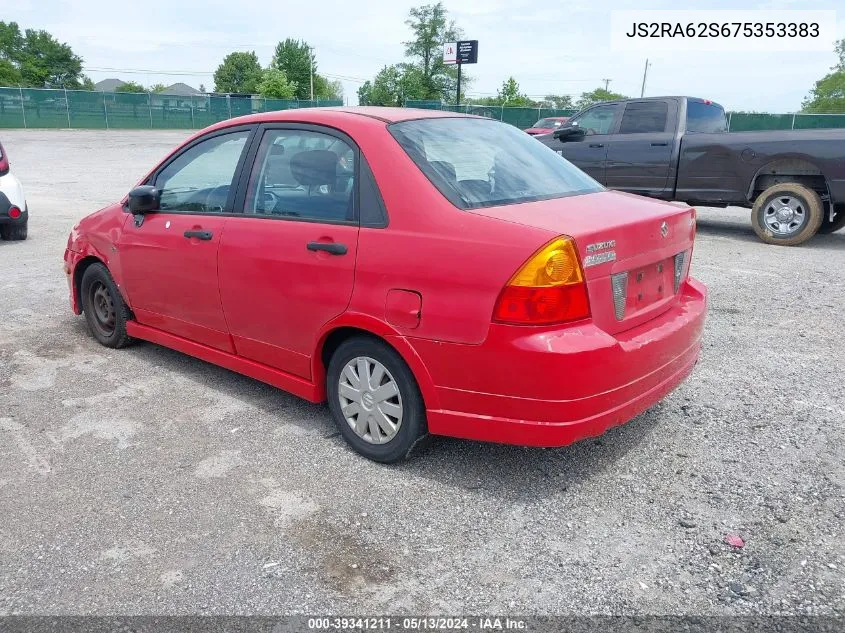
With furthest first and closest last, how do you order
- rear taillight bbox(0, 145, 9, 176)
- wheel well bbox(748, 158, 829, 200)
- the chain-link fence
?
the chain-link fence, wheel well bbox(748, 158, 829, 200), rear taillight bbox(0, 145, 9, 176)

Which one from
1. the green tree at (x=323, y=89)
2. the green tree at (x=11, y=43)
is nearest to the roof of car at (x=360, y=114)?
the green tree at (x=323, y=89)

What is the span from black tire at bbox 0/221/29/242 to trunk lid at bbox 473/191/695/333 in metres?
8.12

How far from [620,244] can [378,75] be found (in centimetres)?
6514

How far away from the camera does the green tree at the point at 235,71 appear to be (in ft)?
330

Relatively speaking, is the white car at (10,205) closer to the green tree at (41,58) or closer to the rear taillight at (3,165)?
the rear taillight at (3,165)

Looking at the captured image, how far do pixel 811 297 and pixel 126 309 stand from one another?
5.95 m

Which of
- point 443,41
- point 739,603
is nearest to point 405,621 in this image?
point 739,603

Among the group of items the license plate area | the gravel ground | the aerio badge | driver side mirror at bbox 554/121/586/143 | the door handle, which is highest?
driver side mirror at bbox 554/121/586/143

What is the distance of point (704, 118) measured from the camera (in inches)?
407

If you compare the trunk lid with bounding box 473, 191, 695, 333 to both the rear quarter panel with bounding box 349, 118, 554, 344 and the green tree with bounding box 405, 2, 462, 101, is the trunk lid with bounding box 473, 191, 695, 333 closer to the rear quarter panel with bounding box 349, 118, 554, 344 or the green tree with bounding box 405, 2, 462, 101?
the rear quarter panel with bounding box 349, 118, 554, 344

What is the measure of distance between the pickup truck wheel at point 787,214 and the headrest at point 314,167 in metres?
7.49

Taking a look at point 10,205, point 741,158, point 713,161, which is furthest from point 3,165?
point 741,158

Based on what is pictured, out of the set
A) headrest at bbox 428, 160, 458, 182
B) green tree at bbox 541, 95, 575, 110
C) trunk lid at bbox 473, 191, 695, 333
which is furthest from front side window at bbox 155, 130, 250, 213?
green tree at bbox 541, 95, 575, 110

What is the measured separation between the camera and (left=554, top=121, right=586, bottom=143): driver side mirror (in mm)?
9695
